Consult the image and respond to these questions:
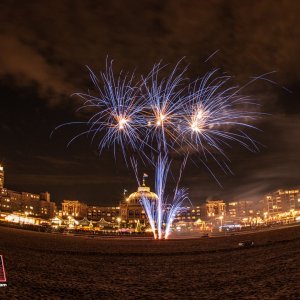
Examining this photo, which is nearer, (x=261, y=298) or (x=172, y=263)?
(x=261, y=298)

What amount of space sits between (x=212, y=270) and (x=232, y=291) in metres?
5.05

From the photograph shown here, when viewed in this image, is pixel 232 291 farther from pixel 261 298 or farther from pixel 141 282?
pixel 141 282

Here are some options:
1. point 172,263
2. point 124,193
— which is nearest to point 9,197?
point 124,193

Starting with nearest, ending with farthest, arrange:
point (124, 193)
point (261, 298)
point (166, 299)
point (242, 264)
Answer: point (261, 298) → point (166, 299) → point (242, 264) → point (124, 193)

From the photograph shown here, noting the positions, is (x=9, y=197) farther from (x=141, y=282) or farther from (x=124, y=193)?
(x=141, y=282)

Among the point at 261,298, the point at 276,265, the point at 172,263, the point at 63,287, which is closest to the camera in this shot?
the point at 261,298

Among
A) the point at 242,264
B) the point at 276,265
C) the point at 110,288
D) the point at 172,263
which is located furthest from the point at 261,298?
the point at 172,263

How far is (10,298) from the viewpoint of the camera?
10.5 m

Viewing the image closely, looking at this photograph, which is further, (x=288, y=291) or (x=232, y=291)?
(x=232, y=291)

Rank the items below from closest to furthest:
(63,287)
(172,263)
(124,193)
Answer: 1. (63,287)
2. (172,263)
3. (124,193)

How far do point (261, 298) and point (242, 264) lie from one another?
7672mm

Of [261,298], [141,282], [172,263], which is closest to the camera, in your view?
[261,298]

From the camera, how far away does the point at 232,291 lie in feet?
38.0

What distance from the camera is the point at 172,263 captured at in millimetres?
20422
